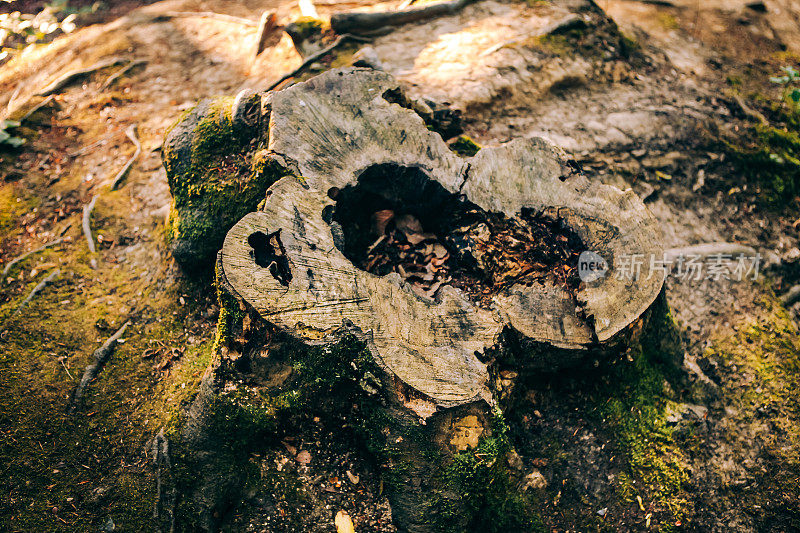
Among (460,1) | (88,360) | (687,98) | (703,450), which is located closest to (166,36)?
(460,1)

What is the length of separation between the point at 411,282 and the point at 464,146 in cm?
125

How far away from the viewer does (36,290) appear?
3143mm

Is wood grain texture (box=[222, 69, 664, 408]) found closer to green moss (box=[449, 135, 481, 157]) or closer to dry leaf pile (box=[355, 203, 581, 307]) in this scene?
dry leaf pile (box=[355, 203, 581, 307])

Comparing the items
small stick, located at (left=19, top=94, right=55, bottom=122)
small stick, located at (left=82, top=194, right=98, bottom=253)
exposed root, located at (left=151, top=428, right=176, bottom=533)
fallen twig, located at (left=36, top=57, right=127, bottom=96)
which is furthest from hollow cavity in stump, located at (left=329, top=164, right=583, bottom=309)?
fallen twig, located at (left=36, top=57, right=127, bottom=96)

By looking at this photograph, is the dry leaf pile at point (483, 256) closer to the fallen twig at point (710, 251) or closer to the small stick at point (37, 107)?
the fallen twig at point (710, 251)

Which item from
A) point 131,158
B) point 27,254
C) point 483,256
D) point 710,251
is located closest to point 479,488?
point 483,256

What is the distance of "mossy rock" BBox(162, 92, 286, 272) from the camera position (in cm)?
285

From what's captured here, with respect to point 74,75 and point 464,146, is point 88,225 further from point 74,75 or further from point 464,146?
point 464,146

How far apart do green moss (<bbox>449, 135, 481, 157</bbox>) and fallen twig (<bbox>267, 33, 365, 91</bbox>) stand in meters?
1.78

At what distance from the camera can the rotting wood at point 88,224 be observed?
11.3 ft

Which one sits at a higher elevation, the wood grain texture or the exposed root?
the wood grain texture

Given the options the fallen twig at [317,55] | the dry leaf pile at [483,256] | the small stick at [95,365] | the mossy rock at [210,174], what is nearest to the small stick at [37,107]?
the fallen twig at [317,55]

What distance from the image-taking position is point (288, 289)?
7.15ft

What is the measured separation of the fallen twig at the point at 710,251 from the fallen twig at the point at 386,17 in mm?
3414
